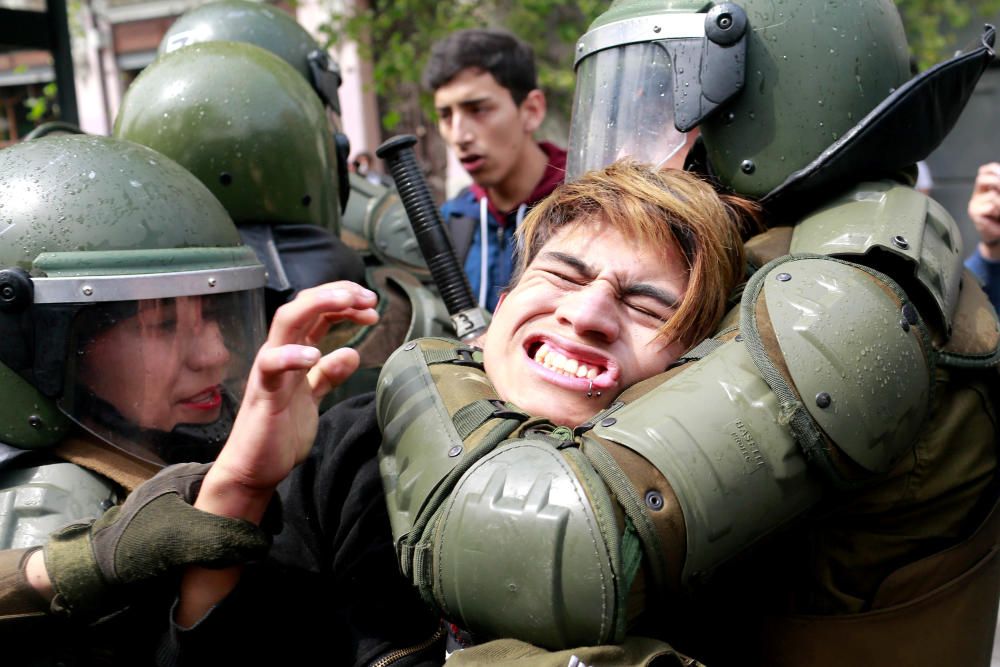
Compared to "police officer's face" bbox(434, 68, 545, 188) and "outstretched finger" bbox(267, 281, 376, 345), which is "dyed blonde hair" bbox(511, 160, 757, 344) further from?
"police officer's face" bbox(434, 68, 545, 188)

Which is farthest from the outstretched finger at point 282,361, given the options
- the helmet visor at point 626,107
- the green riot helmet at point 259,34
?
the green riot helmet at point 259,34

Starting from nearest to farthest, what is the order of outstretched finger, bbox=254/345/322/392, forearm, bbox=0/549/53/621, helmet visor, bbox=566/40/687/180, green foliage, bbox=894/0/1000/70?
1. outstretched finger, bbox=254/345/322/392
2. forearm, bbox=0/549/53/621
3. helmet visor, bbox=566/40/687/180
4. green foliage, bbox=894/0/1000/70

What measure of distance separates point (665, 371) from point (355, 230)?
8.85ft

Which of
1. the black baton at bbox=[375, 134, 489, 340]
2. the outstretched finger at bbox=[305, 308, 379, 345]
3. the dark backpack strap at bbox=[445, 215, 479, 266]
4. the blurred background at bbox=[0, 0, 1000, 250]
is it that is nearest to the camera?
the outstretched finger at bbox=[305, 308, 379, 345]

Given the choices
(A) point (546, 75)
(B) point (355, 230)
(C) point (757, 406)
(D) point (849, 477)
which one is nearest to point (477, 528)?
(C) point (757, 406)

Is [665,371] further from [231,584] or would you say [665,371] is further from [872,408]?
[231,584]

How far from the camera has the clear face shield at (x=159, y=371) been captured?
75.2 inches

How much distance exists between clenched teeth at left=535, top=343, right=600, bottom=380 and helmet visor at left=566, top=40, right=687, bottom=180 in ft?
2.28

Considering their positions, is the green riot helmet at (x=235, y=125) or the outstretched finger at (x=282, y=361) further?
the green riot helmet at (x=235, y=125)

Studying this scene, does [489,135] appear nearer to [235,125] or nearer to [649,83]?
[235,125]

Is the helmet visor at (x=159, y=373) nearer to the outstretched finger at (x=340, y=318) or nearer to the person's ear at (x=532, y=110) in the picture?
the outstretched finger at (x=340, y=318)

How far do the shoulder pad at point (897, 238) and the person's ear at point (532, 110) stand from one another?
9.36ft

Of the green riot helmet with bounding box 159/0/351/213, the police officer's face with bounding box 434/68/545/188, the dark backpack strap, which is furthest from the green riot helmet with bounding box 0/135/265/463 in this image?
the police officer's face with bounding box 434/68/545/188

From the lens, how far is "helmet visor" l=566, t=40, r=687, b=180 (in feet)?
6.98
